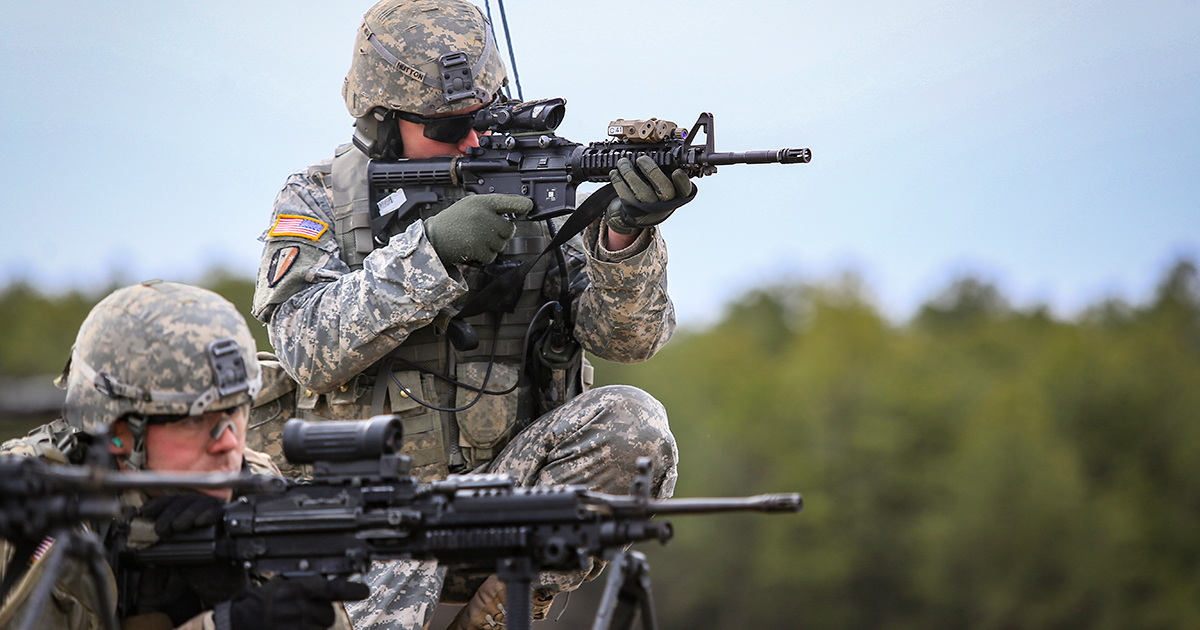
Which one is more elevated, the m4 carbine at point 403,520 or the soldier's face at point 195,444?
the soldier's face at point 195,444

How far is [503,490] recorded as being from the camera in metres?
3.70

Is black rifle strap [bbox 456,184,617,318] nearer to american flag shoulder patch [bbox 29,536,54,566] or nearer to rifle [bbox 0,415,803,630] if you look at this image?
rifle [bbox 0,415,803,630]

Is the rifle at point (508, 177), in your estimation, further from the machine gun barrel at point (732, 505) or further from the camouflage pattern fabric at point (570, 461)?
the machine gun barrel at point (732, 505)

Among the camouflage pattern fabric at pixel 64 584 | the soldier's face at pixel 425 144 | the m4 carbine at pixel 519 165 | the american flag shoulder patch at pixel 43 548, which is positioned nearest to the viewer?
the camouflage pattern fabric at pixel 64 584

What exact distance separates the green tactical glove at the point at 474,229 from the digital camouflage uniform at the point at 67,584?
1.69 meters

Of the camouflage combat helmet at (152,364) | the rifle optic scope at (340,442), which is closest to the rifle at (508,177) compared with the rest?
the camouflage combat helmet at (152,364)

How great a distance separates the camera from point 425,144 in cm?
588

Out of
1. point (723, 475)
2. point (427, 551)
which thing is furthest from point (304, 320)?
point (723, 475)

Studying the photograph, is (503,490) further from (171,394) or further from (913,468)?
(913,468)

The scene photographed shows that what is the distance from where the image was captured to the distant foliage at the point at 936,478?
30.8 meters

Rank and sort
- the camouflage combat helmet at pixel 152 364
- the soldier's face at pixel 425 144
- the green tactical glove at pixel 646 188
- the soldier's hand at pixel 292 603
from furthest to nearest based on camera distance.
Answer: the soldier's face at pixel 425 144
the green tactical glove at pixel 646 188
the camouflage combat helmet at pixel 152 364
the soldier's hand at pixel 292 603

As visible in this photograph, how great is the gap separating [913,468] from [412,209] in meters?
28.9

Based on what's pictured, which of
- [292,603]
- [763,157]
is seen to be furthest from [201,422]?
[763,157]

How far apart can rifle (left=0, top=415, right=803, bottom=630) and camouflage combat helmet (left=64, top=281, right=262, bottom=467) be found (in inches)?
13.4
